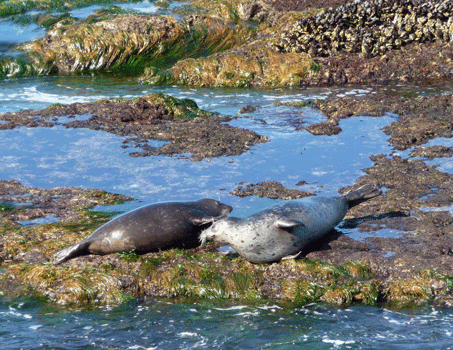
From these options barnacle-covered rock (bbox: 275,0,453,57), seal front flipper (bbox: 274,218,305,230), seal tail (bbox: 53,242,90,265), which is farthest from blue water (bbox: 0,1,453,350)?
barnacle-covered rock (bbox: 275,0,453,57)

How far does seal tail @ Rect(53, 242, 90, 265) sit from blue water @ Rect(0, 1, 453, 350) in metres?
0.69

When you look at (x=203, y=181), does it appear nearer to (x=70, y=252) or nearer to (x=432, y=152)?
(x=70, y=252)

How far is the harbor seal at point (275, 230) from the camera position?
4910 mm

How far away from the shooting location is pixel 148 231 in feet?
17.4

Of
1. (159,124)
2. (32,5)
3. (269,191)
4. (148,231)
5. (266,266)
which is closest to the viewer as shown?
(266,266)

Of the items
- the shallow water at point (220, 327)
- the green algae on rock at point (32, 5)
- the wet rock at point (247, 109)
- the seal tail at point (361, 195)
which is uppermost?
the green algae on rock at point (32, 5)

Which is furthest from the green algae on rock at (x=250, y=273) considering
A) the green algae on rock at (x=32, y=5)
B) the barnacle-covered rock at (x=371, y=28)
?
the green algae on rock at (x=32, y=5)

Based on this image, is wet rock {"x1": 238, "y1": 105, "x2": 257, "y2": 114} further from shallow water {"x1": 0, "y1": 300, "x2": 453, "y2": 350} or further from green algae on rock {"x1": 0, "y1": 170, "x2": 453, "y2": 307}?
shallow water {"x1": 0, "y1": 300, "x2": 453, "y2": 350}

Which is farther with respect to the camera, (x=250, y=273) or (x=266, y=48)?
(x=266, y=48)

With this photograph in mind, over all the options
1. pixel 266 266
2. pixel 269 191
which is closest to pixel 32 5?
pixel 269 191

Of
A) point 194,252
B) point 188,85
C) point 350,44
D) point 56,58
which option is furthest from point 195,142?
point 56,58

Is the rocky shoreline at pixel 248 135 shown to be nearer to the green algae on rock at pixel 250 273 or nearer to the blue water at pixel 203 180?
the green algae on rock at pixel 250 273

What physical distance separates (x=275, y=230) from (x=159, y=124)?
5.09 meters

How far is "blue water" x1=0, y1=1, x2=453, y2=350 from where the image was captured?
12.1 feet
